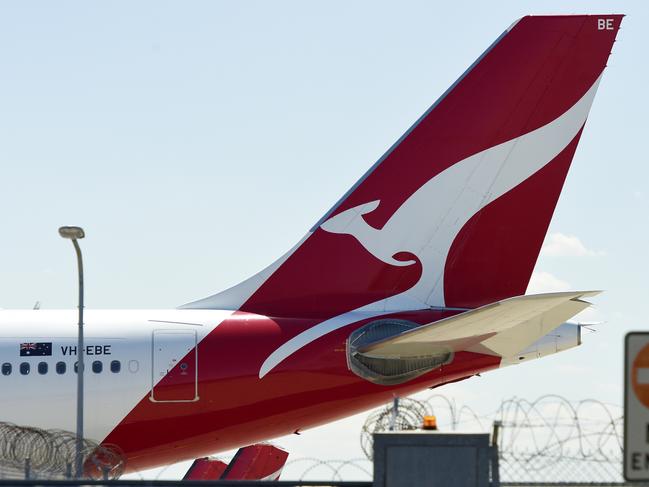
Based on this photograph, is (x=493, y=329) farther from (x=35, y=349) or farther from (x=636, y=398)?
(x=636, y=398)

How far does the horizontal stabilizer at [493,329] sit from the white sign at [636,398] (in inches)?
375

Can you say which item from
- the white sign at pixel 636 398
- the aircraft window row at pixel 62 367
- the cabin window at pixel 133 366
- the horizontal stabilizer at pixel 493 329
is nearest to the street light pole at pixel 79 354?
the aircraft window row at pixel 62 367

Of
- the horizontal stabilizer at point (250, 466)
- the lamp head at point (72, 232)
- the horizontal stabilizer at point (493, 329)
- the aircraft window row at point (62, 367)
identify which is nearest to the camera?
the horizontal stabilizer at point (493, 329)

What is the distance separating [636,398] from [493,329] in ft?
38.6

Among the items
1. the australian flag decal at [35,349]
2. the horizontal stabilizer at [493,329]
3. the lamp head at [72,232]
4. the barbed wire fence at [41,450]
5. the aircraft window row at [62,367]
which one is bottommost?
the barbed wire fence at [41,450]

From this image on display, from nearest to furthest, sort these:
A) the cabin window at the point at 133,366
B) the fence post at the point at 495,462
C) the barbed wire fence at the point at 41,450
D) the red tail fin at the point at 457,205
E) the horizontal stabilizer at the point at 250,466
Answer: the fence post at the point at 495,462
the barbed wire fence at the point at 41,450
the cabin window at the point at 133,366
the red tail fin at the point at 457,205
the horizontal stabilizer at the point at 250,466

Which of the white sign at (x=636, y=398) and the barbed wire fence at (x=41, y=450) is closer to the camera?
the white sign at (x=636, y=398)

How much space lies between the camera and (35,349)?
72.4 ft

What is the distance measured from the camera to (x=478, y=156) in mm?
23703

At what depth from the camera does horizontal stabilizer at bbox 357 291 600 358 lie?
60.3ft

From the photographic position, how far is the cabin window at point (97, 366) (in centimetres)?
2194

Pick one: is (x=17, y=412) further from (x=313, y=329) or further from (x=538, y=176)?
(x=538, y=176)

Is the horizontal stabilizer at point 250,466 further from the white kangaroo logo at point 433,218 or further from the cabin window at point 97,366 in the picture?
the white kangaroo logo at point 433,218

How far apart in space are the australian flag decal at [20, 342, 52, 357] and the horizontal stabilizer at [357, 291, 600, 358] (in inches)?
234
